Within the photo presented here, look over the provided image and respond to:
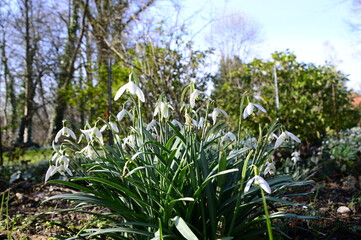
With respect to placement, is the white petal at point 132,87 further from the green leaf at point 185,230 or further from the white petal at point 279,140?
the white petal at point 279,140

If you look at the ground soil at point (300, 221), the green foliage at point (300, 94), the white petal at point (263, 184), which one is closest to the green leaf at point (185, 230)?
the white petal at point (263, 184)

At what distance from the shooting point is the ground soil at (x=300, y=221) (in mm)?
2064

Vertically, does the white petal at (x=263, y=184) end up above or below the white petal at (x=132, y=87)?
below

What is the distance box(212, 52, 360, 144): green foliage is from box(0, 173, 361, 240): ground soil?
1.97 meters

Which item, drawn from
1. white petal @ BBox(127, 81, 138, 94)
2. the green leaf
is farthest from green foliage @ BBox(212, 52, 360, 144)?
the green leaf

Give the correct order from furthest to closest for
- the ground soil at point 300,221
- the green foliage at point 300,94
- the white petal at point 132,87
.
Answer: the green foliage at point 300,94
the ground soil at point 300,221
the white petal at point 132,87

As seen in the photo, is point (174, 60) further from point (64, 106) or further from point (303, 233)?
point (64, 106)

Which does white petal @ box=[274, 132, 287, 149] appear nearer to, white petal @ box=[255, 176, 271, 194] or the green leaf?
white petal @ box=[255, 176, 271, 194]

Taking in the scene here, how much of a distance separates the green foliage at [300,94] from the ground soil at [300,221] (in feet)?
6.47

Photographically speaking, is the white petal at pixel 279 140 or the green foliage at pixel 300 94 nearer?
the white petal at pixel 279 140

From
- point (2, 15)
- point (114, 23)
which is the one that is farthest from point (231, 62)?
point (2, 15)

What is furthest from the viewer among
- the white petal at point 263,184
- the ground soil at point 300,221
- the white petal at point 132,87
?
the ground soil at point 300,221

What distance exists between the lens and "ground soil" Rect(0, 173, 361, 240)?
2.06 metres

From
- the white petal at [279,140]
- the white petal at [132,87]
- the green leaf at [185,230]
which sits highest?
the white petal at [132,87]
